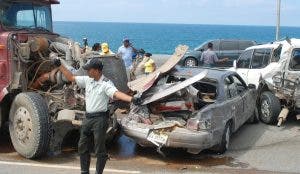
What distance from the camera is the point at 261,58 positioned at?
1391 centimetres

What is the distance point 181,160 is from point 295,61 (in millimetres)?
4895

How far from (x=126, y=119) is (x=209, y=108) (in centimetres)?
149

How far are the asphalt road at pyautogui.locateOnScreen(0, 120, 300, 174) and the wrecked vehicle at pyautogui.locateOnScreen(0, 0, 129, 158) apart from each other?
371mm

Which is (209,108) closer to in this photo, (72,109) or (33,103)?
(72,109)

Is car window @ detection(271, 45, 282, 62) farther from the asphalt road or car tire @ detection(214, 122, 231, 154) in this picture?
car tire @ detection(214, 122, 231, 154)

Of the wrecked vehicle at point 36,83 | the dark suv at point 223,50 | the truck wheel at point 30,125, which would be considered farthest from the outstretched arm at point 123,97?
the dark suv at point 223,50

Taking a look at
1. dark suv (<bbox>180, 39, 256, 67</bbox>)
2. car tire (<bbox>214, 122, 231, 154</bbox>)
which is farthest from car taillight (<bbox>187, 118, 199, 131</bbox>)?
dark suv (<bbox>180, 39, 256, 67</bbox>)

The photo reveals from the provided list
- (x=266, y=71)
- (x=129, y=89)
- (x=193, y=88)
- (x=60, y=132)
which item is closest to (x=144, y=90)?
(x=129, y=89)

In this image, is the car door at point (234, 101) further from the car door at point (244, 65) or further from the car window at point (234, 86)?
the car door at point (244, 65)

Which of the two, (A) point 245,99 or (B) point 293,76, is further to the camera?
(B) point 293,76

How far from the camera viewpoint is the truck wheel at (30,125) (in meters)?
8.86

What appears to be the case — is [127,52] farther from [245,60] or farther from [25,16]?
[25,16]

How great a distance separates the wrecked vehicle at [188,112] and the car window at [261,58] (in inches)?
119

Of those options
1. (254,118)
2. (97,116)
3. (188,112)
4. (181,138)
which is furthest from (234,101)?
(97,116)
